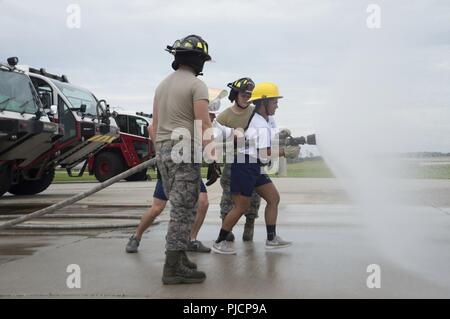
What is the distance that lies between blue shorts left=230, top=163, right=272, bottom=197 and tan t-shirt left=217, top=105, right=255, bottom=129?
63 centimetres

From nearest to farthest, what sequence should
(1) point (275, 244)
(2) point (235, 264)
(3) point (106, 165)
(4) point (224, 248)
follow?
(2) point (235, 264), (4) point (224, 248), (1) point (275, 244), (3) point (106, 165)

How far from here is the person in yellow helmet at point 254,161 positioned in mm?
5297

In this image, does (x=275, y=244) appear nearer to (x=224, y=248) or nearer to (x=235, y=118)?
(x=224, y=248)

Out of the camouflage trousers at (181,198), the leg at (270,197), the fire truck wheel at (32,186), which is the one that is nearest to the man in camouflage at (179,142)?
the camouflage trousers at (181,198)

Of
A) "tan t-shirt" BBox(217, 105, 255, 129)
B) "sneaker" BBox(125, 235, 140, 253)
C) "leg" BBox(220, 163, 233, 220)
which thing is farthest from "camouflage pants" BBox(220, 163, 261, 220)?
"sneaker" BBox(125, 235, 140, 253)

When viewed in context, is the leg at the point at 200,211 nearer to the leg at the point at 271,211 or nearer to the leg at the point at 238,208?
the leg at the point at 238,208

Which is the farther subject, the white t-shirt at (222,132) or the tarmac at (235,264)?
the white t-shirt at (222,132)

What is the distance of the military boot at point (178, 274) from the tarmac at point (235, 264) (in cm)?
6

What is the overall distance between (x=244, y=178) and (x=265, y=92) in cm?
88

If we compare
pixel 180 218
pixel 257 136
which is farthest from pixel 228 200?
pixel 180 218

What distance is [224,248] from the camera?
5.39 meters

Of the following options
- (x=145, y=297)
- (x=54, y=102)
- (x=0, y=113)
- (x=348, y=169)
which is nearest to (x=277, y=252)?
(x=348, y=169)

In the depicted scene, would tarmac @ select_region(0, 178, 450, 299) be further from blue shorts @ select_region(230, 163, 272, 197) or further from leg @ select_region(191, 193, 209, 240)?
blue shorts @ select_region(230, 163, 272, 197)
